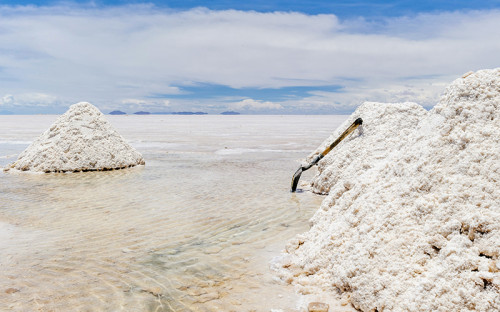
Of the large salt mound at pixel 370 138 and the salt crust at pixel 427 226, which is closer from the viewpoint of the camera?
the salt crust at pixel 427 226

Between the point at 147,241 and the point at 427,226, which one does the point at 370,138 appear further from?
the point at 147,241

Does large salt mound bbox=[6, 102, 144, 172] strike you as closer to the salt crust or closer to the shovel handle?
the shovel handle

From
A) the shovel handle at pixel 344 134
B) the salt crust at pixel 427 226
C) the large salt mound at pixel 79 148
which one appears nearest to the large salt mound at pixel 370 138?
the shovel handle at pixel 344 134

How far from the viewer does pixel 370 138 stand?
294 inches

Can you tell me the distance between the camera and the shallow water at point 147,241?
3.37m

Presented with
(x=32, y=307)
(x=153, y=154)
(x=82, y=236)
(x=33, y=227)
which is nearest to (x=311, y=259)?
(x=32, y=307)

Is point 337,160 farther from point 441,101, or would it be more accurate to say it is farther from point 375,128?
point 441,101

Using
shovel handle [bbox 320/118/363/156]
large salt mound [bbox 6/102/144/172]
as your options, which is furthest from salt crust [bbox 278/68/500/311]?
large salt mound [bbox 6/102/144/172]

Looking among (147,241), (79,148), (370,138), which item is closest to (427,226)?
(147,241)

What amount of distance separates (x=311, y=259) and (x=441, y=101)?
7.12 feet

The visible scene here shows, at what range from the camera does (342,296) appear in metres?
3.26

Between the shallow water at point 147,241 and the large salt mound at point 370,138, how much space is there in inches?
24.5

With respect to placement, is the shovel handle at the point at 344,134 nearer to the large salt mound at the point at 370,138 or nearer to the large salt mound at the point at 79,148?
the large salt mound at the point at 370,138

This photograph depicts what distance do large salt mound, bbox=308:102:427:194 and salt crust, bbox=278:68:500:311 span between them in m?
2.95
